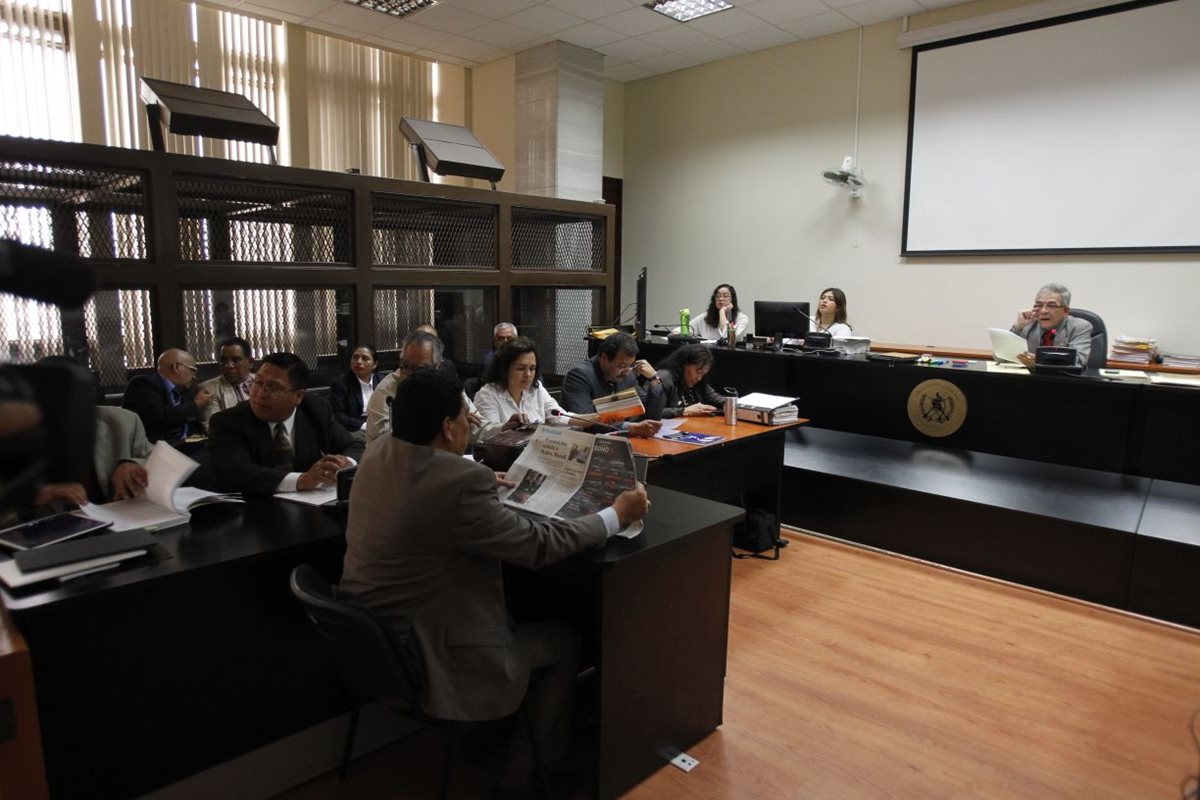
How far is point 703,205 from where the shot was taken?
25.3 ft

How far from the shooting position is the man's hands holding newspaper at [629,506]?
6.18 feet

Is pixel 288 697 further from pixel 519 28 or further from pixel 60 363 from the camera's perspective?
pixel 519 28

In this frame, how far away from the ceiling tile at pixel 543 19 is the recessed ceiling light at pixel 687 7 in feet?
2.32

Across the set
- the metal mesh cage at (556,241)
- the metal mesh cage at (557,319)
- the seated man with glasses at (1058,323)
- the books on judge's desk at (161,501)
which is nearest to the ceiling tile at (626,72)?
the metal mesh cage at (556,241)

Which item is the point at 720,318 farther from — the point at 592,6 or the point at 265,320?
the point at 265,320

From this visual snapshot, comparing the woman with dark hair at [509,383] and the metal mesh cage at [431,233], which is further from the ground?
the metal mesh cage at [431,233]

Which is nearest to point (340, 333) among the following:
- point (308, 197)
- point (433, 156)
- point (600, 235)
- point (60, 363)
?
point (308, 197)

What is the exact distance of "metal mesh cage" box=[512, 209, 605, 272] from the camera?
15.1ft

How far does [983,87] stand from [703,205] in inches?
109

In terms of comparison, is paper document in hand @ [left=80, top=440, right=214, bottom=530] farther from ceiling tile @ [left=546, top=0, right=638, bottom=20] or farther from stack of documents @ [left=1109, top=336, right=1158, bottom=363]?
stack of documents @ [left=1109, top=336, right=1158, bottom=363]

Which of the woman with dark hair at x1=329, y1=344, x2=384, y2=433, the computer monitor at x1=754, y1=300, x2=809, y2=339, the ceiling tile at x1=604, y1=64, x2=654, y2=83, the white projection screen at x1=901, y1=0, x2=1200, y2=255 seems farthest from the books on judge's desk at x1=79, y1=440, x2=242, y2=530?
the ceiling tile at x1=604, y1=64, x2=654, y2=83

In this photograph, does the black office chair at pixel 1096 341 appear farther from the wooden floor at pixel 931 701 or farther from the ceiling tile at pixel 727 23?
the ceiling tile at pixel 727 23

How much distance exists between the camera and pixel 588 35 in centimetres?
664

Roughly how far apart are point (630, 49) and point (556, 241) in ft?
10.6
